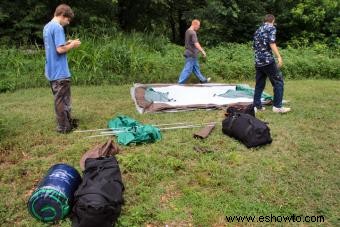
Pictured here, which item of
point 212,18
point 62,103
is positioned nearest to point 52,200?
point 62,103

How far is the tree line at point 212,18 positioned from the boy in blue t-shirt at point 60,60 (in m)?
8.47

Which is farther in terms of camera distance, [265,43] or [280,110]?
[280,110]

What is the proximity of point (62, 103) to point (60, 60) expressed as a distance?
2.24ft

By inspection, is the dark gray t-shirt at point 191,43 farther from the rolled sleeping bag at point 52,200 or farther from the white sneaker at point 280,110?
the rolled sleeping bag at point 52,200

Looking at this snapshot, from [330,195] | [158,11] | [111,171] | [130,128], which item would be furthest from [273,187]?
[158,11]

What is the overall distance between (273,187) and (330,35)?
13.2 m

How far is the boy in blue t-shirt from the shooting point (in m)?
6.25

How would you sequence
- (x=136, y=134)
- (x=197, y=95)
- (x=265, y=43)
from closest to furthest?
(x=136, y=134) → (x=265, y=43) → (x=197, y=95)

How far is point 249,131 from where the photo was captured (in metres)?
6.29

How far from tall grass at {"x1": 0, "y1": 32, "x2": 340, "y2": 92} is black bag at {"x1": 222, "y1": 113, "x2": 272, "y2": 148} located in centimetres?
491

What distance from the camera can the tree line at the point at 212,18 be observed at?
1496 cm

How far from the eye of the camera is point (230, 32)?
16984 millimetres

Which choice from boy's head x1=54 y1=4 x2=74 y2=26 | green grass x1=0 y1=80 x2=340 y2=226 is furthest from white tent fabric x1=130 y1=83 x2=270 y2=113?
boy's head x1=54 y1=4 x2=74 y2=26

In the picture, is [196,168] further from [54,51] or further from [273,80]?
[273,80]
